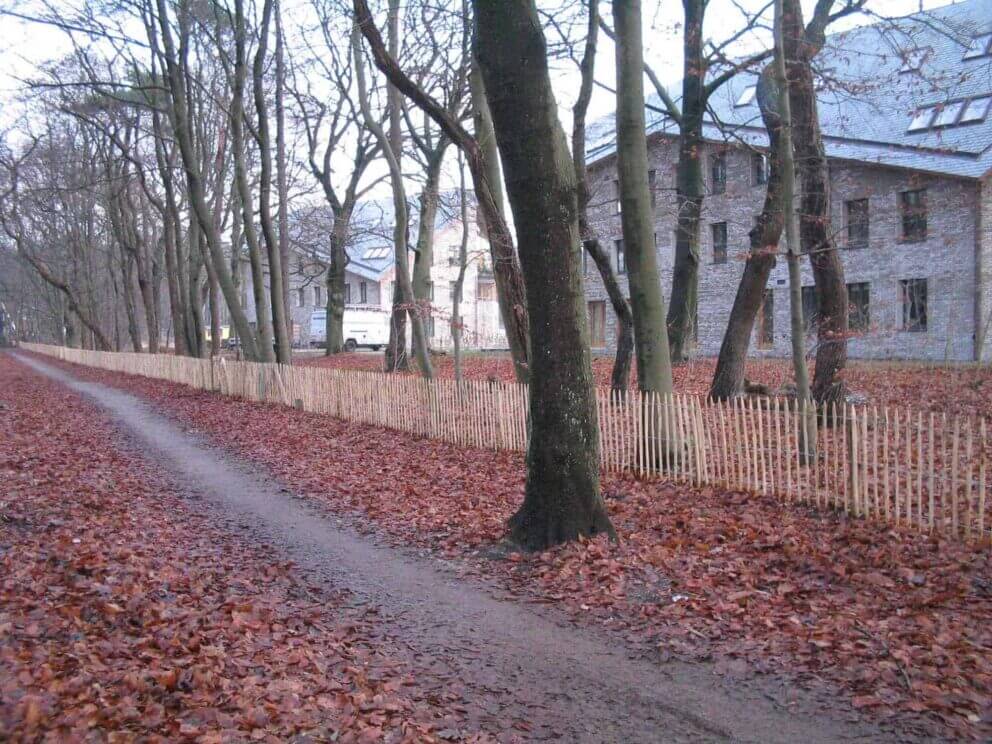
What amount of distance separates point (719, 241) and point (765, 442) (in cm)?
2587

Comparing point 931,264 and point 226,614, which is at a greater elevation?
point 931,264

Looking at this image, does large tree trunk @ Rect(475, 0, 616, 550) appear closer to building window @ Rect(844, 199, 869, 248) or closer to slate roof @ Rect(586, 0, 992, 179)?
slate roof @ Rect(586, 0, 992, 179)

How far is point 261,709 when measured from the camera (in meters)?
4.25

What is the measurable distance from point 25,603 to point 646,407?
282 inches

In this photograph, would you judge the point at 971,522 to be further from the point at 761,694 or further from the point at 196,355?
the point at 196,355

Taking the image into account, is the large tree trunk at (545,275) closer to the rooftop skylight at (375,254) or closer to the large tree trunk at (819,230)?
the large tree trunk at (819,230)

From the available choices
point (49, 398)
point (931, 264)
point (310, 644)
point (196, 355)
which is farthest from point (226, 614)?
point (196, 355)

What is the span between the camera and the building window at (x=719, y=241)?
33438 mm

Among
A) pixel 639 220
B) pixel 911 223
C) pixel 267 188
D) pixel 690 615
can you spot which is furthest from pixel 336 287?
pixel 690 615

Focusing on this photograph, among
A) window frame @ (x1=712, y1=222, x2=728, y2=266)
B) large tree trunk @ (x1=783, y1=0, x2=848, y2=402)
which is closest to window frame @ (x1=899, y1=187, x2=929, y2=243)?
window frame @ (x1=712, y1=222, x2=728, y2=266)

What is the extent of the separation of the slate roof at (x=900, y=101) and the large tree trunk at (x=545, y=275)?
6782 mm

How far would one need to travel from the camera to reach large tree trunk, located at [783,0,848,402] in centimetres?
1248

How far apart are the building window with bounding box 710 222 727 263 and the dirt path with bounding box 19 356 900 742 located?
2737cm

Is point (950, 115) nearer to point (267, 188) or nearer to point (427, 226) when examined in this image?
point (427, 226)
